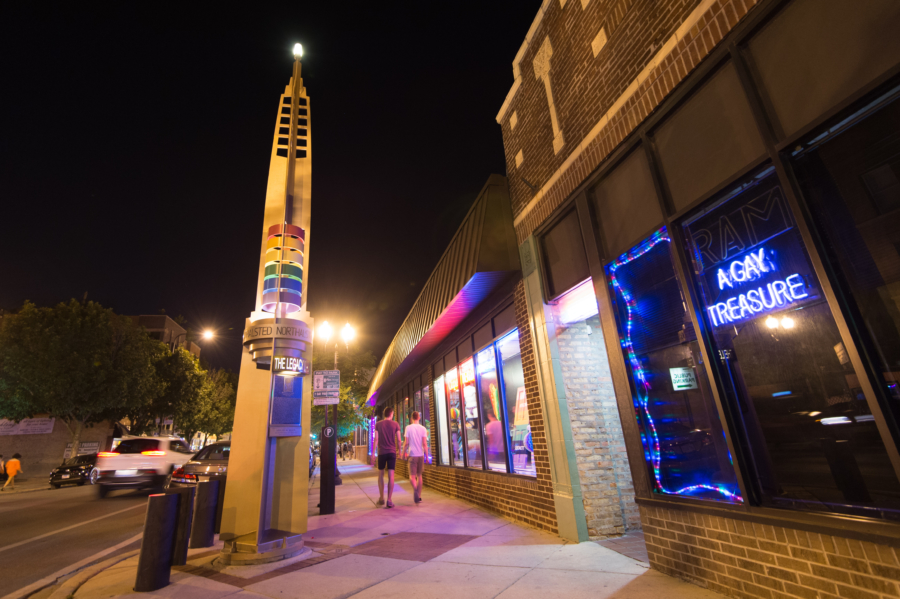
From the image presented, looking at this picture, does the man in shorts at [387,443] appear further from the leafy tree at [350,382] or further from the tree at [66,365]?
the tree at [66,365]

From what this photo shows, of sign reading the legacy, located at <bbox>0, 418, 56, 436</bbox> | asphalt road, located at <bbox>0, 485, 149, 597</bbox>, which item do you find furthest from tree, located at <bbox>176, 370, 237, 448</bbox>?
asphalt road, located at <bbox>0, 485, 149, 597</bbox>

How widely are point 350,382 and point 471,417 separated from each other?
19.5 metres

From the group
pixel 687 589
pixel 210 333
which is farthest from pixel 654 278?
pixel 210 333

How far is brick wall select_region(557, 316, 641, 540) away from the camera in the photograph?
551 centimetres

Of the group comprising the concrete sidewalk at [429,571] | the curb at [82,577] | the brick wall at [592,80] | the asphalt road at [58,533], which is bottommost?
the concrete sidewalk at [429,571]

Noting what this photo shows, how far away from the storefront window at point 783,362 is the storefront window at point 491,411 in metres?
4.67

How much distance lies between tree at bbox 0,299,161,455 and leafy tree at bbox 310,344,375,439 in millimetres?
11299

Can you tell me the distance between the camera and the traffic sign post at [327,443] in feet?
29.4

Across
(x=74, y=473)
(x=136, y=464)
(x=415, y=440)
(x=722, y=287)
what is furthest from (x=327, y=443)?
(x=74, y=473)

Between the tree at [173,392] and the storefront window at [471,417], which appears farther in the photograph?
the tree at [173,392]

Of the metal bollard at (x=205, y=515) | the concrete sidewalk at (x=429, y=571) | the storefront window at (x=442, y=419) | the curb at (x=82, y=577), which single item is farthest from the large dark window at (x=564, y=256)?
the curb at (x=82, y=577)

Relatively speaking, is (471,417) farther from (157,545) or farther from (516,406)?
(157,545)

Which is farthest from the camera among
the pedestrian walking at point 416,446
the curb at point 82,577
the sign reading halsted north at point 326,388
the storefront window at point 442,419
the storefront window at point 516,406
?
the storefront window at point 442,419

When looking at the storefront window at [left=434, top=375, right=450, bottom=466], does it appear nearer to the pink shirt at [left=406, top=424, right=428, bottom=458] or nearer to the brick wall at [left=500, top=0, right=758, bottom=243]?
the pink shirt at [left=406, top=424, right=428, bottom=458]
